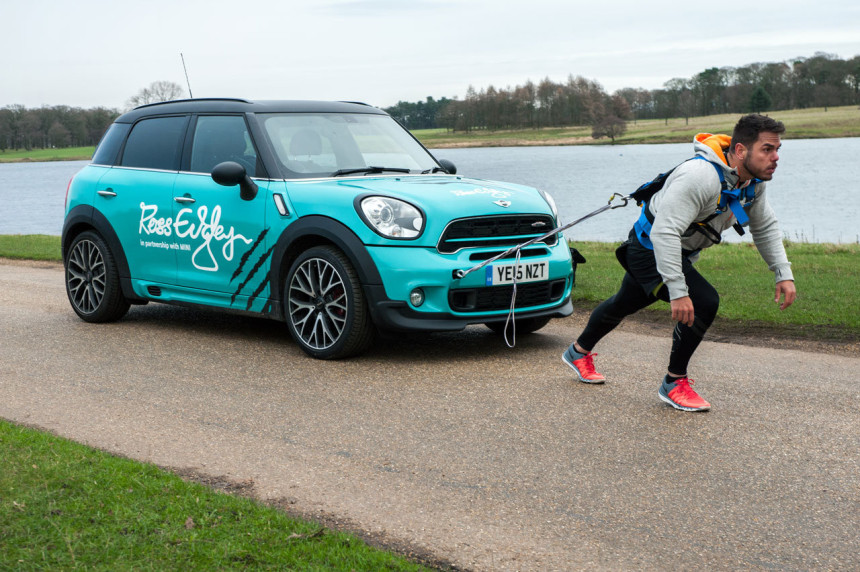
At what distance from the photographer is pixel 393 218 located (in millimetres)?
6855

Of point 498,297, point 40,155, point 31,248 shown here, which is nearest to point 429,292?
point 498,297

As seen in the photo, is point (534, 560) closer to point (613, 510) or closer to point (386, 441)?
point (613, 510)

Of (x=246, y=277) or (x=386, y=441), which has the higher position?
(x=246, y=277)

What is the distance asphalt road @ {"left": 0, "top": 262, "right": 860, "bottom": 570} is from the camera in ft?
12.7

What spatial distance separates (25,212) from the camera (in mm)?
42188

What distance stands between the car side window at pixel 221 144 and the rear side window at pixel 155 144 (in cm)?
23

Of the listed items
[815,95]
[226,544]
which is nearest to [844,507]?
[226,544]

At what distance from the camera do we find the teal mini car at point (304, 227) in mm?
6844

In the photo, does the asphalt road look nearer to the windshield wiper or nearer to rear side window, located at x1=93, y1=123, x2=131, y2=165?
the windshield wiper

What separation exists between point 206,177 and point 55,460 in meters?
3.68

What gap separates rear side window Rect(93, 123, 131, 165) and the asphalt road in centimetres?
170

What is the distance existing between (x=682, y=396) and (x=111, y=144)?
5.84 metres

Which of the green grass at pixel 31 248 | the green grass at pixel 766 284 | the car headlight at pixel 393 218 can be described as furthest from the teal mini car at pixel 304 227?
the green grass at pixel 31 248

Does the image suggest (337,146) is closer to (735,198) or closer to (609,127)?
(735,198)
